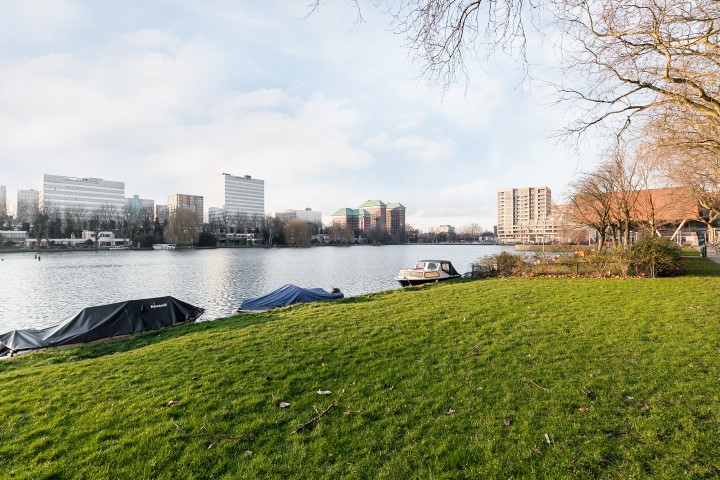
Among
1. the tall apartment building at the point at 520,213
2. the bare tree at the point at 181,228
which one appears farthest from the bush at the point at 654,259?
the tall apartment building at the point at 520,213

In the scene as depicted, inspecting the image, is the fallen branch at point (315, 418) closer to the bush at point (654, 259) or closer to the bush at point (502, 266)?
the bush at point (502, 266)

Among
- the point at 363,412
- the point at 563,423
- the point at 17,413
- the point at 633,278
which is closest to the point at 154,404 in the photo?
the point at 17,413

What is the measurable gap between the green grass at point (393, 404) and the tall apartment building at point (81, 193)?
143 meters

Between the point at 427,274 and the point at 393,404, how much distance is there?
19.5 m

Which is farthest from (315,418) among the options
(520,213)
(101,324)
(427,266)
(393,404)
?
(520,213)

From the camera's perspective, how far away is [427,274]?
24.1 m

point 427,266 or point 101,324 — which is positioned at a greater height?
point 427,266

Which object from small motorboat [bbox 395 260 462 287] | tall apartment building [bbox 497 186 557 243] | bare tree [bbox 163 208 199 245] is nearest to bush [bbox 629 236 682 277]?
small motorboat [bbox 395 260 462 287]

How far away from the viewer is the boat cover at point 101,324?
11.7 metres

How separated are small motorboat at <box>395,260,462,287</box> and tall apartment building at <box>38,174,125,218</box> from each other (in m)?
133

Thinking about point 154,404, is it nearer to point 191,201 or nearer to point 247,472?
point 247,472

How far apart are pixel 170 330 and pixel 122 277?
2920 centimetres

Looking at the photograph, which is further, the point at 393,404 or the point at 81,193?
the point at 81,193

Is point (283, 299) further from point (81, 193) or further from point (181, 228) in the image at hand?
point (81, 193)
